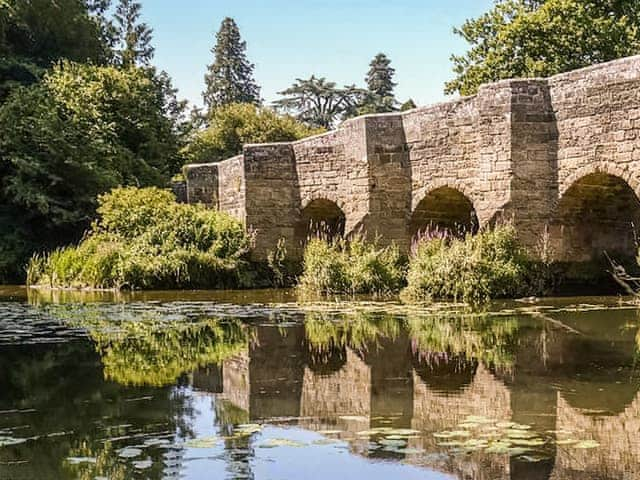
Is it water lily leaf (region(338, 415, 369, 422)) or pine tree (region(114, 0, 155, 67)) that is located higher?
pine tree (region(114, 0, 155, 67))

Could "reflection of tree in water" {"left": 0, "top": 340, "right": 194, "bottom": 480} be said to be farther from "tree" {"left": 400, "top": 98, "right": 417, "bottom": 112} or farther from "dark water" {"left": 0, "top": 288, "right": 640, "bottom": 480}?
"tree" {"left": 400, "top": 98, "right": 417, "bottom": 112}

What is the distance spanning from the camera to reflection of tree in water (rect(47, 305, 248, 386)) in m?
7.23

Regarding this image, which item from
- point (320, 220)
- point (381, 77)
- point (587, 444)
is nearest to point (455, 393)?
point (587, 444)

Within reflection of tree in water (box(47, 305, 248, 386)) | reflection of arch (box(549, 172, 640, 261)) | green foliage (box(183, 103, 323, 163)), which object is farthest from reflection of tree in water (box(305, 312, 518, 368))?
green foliage (box(183, 103, 323, 163))

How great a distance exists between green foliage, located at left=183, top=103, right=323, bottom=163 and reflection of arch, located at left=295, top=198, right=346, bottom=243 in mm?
16898

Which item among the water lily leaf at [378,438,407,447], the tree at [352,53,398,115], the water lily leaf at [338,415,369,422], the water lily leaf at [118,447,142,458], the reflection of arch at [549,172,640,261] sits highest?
the tree at [352,53,398,115]

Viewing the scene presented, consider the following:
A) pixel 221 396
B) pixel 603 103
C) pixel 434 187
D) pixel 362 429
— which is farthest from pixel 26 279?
pixel 362 429

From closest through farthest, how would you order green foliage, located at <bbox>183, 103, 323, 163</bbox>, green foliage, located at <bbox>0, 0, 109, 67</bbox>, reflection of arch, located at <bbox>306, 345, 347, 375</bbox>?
reflection of arch, located at <bbox>306, 345, 347, 375</bbox>, green foliage, located at <bbox>0, 0, 109, 67</bbox>, green foliage, located at <bbox>183, 103, 323, 163</bbox>

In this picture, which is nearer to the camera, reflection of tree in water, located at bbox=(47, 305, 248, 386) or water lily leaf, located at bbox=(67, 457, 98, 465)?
water lily leaf, located at bbox=(67, 457, 98, 465)

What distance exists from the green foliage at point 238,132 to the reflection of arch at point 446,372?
28671 millimetres

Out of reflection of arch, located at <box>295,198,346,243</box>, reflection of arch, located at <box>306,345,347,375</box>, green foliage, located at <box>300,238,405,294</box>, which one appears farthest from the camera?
reflection of arch, located at <box>295,198,346,243</box>

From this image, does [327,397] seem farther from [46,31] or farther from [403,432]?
[46,31]

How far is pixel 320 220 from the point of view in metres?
18.9

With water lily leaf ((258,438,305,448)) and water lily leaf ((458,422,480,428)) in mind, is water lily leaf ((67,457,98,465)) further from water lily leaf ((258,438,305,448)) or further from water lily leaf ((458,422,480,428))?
water lily leaf ((458,422,480,428))
